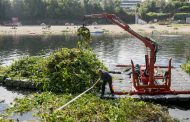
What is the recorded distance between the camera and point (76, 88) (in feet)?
87.4

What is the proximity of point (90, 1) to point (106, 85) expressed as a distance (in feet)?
463

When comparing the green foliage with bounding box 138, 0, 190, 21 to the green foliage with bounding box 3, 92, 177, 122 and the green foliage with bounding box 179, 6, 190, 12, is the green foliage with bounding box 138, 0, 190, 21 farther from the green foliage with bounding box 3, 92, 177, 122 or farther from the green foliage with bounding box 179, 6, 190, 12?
the green foliage with bounding box 3, 92, 177, 122

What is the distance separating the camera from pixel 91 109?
21547mm

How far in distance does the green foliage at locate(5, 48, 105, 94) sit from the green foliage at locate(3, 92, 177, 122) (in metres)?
2.20

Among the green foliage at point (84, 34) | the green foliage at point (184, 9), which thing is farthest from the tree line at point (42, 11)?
the green foliage at point (84, 34)

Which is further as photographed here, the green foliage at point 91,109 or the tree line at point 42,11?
the tree line at point 42,11

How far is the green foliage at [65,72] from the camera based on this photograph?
2700cm

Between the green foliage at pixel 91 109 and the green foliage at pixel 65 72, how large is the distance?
2198 millimetres

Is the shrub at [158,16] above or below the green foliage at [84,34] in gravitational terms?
below

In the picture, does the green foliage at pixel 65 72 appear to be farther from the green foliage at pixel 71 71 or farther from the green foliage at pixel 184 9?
the green foliage at pixel 184 9

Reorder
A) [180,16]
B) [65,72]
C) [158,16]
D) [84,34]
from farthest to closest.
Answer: [158,16] → [180,16] → [84,34] → [65,72]

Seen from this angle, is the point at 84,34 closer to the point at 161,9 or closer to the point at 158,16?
the point at 158,16

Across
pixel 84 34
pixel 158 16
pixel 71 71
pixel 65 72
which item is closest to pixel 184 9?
pixel 158 16

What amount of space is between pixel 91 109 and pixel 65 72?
6.35 m
